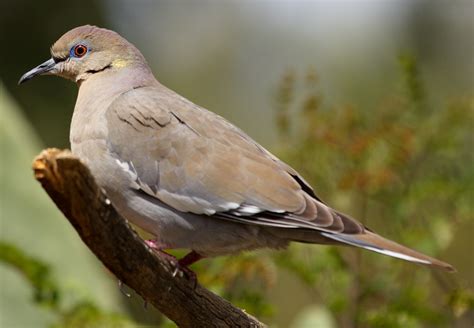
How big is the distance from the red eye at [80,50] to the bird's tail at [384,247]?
1.89m

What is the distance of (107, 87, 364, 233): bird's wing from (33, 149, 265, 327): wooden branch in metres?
0.40

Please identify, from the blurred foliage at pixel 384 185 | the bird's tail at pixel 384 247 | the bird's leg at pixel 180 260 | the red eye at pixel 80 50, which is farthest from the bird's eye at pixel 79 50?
the bird's tail at pixel 384 247

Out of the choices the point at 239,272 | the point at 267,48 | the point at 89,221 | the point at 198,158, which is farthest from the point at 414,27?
the point at 89,221

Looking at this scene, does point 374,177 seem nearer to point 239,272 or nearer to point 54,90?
point 239,272

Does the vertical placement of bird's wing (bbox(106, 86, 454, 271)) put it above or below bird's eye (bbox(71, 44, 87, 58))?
below

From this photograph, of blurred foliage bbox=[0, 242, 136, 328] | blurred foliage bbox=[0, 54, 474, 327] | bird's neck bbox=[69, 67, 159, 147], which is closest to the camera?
bird's neck bbox=[69, 67, 159, 147]

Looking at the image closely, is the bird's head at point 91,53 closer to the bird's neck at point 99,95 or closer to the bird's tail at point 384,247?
the bird's neck at point 99,95

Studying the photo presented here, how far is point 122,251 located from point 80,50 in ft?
5.93

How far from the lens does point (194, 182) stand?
14.1ft

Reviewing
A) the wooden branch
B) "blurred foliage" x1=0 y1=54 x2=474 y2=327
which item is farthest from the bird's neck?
"blurred foliage" x1=0 y1=54 x2=474 y2=327

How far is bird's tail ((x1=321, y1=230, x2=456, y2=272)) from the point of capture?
12.1ft

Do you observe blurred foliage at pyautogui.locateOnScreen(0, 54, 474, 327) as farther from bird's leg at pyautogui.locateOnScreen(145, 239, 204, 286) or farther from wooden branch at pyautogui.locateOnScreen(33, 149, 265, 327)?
wooden branch at pyautogui.locateOnScreen(33, 149, 265, 327)

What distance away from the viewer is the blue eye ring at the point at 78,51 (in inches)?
199

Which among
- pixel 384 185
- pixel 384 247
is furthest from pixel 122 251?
pixel 384 185
